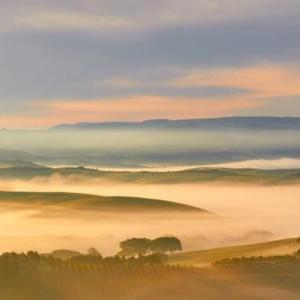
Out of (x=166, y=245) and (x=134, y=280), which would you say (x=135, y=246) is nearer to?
(x=166, y=245)

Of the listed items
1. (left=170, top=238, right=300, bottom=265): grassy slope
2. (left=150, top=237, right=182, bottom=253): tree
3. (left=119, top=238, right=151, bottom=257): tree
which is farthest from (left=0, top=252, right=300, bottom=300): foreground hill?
(left=150, top=237, right=182, bottom=253): tree

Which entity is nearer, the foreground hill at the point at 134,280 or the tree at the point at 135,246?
the foreground hill at the point at 134,280

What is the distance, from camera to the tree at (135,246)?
7850 cm

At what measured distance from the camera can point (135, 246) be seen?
82562mm

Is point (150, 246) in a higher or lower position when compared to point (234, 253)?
higher

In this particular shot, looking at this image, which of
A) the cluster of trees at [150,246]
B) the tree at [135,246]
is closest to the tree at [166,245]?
the cluster of trees at [150,246]

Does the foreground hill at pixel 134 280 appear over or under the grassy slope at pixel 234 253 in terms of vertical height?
under

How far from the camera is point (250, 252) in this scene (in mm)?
71312

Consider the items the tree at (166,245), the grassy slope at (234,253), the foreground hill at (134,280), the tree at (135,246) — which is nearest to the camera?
the foreground hill at (134,280)

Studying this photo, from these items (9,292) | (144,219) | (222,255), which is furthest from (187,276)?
(144,219)

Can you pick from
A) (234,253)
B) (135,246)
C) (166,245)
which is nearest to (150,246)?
(135,246)

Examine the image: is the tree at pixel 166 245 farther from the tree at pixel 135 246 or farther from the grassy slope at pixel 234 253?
the grassy slope at pixel 234 253

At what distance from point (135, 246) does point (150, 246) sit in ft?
5.15

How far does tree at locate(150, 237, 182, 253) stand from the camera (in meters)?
78.6
